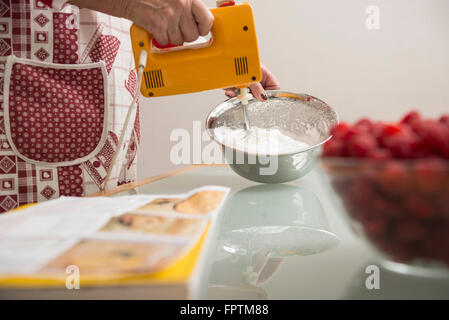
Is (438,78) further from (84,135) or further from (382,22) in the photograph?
(84,135)

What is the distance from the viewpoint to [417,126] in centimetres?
29

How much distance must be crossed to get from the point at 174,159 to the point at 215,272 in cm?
188

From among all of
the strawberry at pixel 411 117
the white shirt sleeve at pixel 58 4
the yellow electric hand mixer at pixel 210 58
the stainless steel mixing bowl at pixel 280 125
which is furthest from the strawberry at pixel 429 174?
the white shirt sleeve at pixel 58 4

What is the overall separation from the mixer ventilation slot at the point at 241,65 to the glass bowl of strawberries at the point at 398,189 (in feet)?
1.51

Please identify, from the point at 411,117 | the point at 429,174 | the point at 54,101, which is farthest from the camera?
the point at 54,101

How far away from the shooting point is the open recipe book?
24 centimetres

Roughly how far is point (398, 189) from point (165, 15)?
1.94 feet

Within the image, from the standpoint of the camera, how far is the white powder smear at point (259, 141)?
70 cm

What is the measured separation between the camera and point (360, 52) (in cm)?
192

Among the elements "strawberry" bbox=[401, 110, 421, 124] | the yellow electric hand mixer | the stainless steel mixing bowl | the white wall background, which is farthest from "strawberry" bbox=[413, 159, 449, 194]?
the white wall background

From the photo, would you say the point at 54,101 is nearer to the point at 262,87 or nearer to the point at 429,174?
the point at 262,87

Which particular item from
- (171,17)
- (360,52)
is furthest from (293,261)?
(360,52)

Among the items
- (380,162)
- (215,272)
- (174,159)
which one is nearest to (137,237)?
(215,272)
